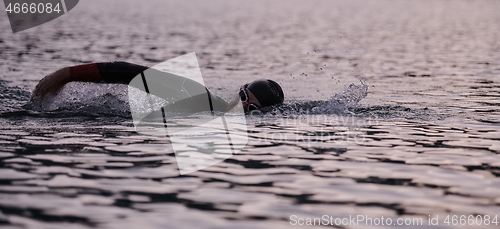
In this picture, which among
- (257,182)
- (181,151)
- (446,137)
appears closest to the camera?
(257,182)

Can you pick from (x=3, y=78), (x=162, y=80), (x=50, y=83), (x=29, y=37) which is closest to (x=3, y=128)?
(x=50, y=83)

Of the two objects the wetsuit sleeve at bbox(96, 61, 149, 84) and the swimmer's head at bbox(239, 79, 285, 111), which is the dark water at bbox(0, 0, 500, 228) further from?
the wetsuit sleeve at bbox(96, 61, 149, 84)

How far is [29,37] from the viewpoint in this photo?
99.5 feet

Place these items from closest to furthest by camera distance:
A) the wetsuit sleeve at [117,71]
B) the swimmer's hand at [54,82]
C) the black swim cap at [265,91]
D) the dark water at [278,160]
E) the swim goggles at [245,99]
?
the dark water at [278,160] → the swimmer's hand at [54,82] → the wetsuit sleeve at [117,71] → the black swim cap at [265,91] → the swim goggles at [245,99]

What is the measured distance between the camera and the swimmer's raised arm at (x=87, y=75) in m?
9.26

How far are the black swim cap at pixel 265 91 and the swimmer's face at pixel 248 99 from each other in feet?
0.21

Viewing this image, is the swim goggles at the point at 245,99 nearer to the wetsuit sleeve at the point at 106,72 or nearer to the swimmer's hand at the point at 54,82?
the wetsuit sleeve at the point at 106,72

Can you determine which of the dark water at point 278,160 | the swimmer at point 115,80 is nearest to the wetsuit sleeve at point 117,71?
the swimmer at point 115,80

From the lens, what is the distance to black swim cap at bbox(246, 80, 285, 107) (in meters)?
9.73

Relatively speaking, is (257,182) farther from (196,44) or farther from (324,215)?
(196,44)

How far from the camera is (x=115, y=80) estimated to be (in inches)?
375

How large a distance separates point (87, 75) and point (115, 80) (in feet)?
1.47

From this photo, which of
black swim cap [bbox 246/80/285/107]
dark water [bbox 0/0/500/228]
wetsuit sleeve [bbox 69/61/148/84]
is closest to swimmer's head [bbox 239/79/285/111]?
black swim cap [bbox 246/80/285/107]

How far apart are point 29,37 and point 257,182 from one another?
2700 centimetres
